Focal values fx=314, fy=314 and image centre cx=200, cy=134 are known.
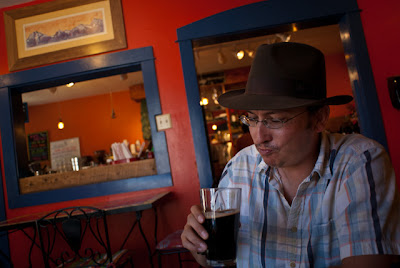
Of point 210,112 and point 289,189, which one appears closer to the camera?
point 289,189

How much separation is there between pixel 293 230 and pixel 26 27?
11.0 feet

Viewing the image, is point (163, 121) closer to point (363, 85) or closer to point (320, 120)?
point (363, 85)

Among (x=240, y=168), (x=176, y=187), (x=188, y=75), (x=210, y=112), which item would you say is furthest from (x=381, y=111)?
(x=210, y=112)

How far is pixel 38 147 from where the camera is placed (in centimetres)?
852

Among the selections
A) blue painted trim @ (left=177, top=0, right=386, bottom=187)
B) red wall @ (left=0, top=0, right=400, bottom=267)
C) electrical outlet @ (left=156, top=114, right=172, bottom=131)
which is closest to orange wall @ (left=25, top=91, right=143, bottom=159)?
red wall @ (left=0, top=0, right=400, bottom=267)

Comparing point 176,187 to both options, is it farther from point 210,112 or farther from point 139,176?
point 210,112

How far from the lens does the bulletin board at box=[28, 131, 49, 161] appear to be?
849cm

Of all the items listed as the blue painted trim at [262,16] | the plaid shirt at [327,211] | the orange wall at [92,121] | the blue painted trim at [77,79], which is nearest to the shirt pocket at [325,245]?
the plaid shirt at [327,211]

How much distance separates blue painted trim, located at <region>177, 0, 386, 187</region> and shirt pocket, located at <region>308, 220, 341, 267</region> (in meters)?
1.91

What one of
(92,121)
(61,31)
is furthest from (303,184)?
(92,121)

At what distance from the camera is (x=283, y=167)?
1.11m

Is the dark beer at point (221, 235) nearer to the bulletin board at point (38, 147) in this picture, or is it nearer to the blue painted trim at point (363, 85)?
the blue painted trim at point (363, 85)

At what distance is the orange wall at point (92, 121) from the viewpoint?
28.1 ft

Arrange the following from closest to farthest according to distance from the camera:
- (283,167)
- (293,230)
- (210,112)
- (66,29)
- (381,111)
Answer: (293,230) < (283,167) < (381,111) < (66,29) < (210,112)
